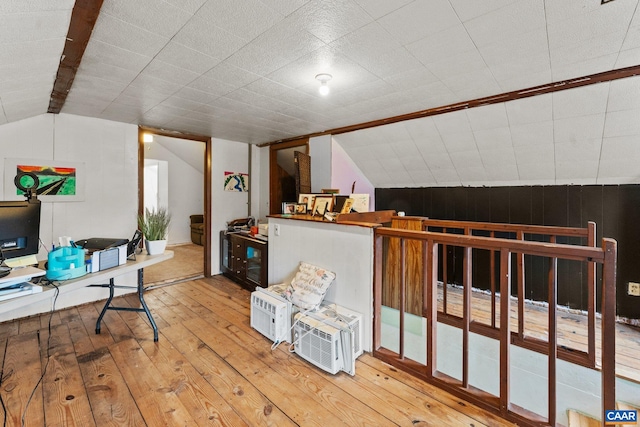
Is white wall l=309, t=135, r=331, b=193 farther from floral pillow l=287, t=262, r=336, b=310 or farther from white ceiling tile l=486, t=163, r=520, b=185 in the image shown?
white ceiling tile l=486, t=163, r=520, b=185

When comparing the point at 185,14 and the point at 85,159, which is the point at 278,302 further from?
the point at 85,159

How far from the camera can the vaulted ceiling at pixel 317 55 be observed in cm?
148

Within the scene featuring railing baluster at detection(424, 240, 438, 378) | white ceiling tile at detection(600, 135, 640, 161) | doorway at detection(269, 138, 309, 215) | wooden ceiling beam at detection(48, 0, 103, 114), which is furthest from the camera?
doorway at detection(269, 138, 309, 215)

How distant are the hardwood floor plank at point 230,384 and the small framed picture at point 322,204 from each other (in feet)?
5.28

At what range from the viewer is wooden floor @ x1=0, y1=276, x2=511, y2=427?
1.65 meters

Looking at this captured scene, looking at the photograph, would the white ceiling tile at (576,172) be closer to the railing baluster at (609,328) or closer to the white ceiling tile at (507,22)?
the white ceiling tile at (507,22)

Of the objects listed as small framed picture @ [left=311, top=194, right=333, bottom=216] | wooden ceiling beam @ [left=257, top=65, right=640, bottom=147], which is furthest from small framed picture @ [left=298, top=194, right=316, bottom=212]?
wooden ceiling beam @ [left=257, top=65, right=640, bottom=147]

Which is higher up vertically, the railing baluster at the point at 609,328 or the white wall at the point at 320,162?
the white wall at the point at 320,162

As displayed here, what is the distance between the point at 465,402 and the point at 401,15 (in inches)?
91.3

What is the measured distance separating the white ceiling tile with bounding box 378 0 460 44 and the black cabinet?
272cm

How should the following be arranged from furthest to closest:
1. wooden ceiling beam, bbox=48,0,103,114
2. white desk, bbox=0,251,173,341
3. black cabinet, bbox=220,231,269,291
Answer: black cabinet, bbox=220,231,269,291, white desk, bbox=0,251,173,341, wooden ceiling beam, bbox=48,0,103,114

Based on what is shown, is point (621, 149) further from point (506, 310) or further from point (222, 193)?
point (222, 193)

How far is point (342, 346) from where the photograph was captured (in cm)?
209

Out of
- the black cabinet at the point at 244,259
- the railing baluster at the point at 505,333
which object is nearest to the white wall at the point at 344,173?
the black cabinet at the point at 244,259
